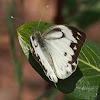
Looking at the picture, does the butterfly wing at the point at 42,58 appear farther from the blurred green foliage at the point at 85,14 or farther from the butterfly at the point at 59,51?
the blurred green foliage at the point at 85,14

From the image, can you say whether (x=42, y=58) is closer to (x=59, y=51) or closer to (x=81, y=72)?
(x=59, y=51)

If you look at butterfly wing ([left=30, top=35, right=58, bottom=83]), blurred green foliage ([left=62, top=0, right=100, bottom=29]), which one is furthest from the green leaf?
blurred green foliage ([left=62, top=0, right=100, bottom=29])

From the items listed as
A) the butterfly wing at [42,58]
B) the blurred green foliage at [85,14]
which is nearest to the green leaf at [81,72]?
the butterfly wing at [42,58]

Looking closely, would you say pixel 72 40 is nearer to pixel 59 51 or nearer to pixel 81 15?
pixel 59 51

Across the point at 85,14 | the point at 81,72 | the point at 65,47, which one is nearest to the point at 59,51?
the point at 65,47

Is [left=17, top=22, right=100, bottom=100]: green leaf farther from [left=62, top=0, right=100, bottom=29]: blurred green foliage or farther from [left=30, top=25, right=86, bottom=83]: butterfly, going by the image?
[left=62, top=0, right=100, bottom=29]: blurred green foliage

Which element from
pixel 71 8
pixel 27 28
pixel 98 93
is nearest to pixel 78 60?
Result: pixel 98 93
